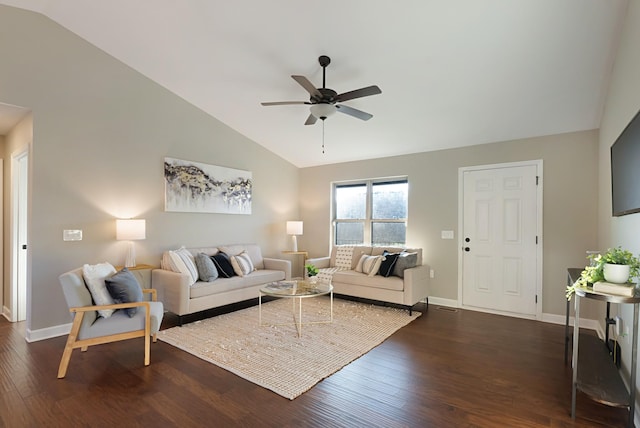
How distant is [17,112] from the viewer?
3.63m

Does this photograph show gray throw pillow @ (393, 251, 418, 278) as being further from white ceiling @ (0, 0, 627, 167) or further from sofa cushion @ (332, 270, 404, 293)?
white ceiling @ (0, 0, 627, 167)

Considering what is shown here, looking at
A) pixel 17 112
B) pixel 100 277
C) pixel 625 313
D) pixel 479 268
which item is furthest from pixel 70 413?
pixel 479 268

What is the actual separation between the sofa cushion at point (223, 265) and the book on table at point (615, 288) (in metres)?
4.08

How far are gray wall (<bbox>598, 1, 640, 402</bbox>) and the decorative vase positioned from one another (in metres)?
0.31

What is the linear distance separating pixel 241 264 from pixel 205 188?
135cm

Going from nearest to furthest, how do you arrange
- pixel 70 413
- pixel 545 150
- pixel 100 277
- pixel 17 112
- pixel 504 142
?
pixel 70 413, pixel 100 277, pixel 17 112, pixel 545 150, pixel 504 142

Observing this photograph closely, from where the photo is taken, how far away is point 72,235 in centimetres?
382

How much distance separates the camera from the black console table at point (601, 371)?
76.1 inches

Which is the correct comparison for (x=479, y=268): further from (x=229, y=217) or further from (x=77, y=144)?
(x=77, y=144)

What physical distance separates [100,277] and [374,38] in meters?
3.41

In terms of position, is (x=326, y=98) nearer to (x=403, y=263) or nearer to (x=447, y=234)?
(x=403, y=263)

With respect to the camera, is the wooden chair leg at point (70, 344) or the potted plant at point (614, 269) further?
the wooden chair leg at point (70, 344)

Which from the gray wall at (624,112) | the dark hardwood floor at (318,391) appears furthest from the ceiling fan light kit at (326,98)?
the dark hardwood floor at (318,391)

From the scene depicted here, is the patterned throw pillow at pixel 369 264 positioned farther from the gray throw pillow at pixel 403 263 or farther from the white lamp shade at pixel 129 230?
the white lamp shade at pixel 129 230
